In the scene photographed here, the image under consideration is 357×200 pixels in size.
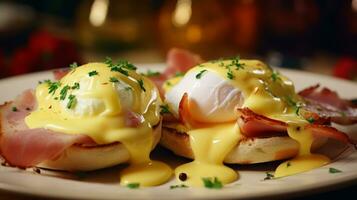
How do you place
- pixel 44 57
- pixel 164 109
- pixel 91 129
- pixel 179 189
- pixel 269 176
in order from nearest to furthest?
pixel 179 189
pixel 91 129
pixel 269 176
pixel 164 109
pixel 44 57

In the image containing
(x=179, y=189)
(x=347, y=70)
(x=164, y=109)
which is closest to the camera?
(x=179, y=189)

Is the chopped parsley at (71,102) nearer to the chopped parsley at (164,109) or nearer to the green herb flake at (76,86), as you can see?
the green herb flake at (76,86)

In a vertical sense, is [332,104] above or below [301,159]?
above

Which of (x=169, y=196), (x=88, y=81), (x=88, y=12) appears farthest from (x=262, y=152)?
(x=88, y=12)

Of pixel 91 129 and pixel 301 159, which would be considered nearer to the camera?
pixel 91 129

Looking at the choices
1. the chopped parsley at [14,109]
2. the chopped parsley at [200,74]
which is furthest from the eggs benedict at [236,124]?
the chopped parsley at [14,109]

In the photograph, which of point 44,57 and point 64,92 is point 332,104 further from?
point 44,57

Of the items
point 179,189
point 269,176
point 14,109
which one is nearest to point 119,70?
point 14,109
